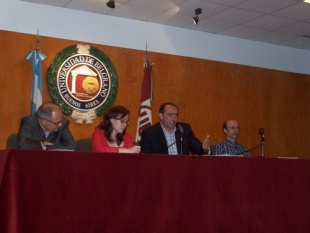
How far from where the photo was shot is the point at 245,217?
2861mm

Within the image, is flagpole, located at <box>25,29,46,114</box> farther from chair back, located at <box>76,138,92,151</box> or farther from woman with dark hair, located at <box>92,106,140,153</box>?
woman with dark hair, located at <box>92,106,140,153</box>

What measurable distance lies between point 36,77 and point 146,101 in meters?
1.42

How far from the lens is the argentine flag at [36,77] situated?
5234mm

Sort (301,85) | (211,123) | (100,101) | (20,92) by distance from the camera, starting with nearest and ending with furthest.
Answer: (20,92)
(100,101)
(211,123)
(301,85)

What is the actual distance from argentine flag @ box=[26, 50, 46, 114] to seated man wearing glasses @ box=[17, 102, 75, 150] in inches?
46.1

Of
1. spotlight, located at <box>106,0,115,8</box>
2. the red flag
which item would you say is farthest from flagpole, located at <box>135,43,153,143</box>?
spotlight, located at <box>106,0,115,8</box>

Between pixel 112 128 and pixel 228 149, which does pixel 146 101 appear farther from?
pixel 112 128

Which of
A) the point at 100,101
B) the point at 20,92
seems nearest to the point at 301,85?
the point at 100,101

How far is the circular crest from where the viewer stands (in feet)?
18.3

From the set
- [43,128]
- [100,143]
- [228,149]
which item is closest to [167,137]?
[228,149]

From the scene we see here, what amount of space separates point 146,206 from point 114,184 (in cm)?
23

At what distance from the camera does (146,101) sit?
5965mm

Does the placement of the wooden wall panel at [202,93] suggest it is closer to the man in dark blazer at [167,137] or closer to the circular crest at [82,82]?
the circular crest at [82,82]

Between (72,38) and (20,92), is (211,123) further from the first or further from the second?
(20,92)
